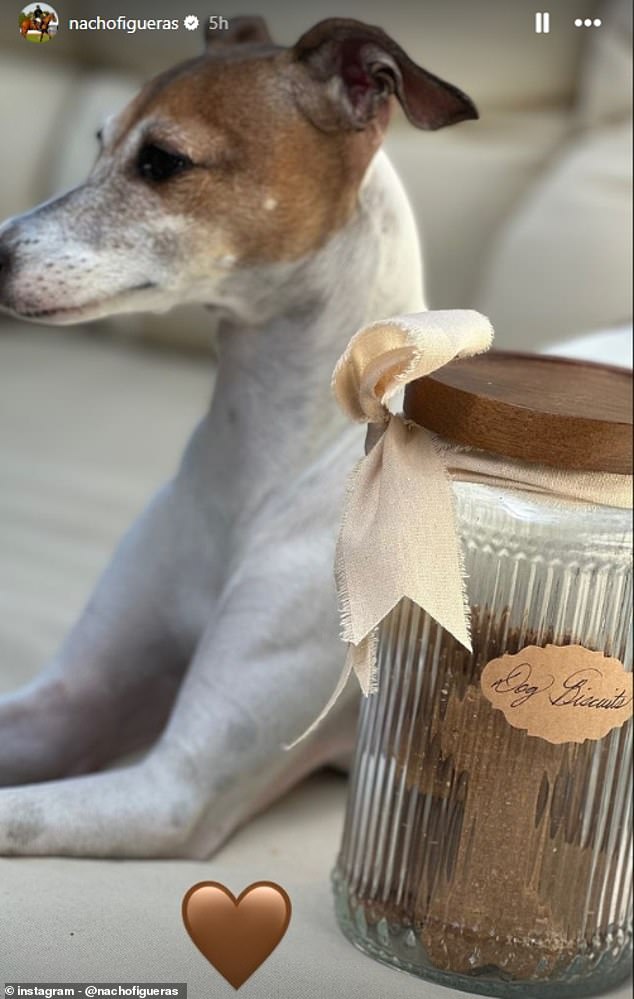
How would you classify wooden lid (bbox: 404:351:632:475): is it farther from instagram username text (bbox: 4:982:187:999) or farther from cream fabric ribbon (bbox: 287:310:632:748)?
instagram username text (bbox: 4:982:187:999)

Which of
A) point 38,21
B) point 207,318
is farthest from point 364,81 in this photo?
point 207,318

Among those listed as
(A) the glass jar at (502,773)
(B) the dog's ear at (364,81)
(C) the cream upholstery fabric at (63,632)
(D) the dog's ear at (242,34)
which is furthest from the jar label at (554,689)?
(D) the dog's ear at (242,34)

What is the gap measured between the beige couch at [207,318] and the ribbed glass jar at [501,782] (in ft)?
0.10

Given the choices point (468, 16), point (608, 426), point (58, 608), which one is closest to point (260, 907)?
point (608, 426)

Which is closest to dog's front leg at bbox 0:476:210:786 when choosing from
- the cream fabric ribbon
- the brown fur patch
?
the brown fur patch

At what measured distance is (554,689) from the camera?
0.62 meters

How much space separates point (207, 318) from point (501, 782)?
0.95 metres

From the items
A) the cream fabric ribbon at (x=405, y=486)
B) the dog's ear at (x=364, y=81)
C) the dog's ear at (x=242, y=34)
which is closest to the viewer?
the cream fabric ribbon at (x=405, y=486)

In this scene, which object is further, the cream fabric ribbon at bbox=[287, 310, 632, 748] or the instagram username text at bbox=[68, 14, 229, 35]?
the instagram username text at bbox=[68, 14, 229, 35]

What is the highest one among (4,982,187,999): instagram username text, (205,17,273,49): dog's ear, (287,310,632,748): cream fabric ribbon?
(205,17,273,49): dog's ear

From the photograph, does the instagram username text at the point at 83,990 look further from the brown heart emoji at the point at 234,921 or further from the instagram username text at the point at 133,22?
the instagram username text at the point at 133,22

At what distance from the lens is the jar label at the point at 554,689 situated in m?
0.62

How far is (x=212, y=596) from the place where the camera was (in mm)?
853

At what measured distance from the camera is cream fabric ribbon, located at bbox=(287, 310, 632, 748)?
0.56 metres
